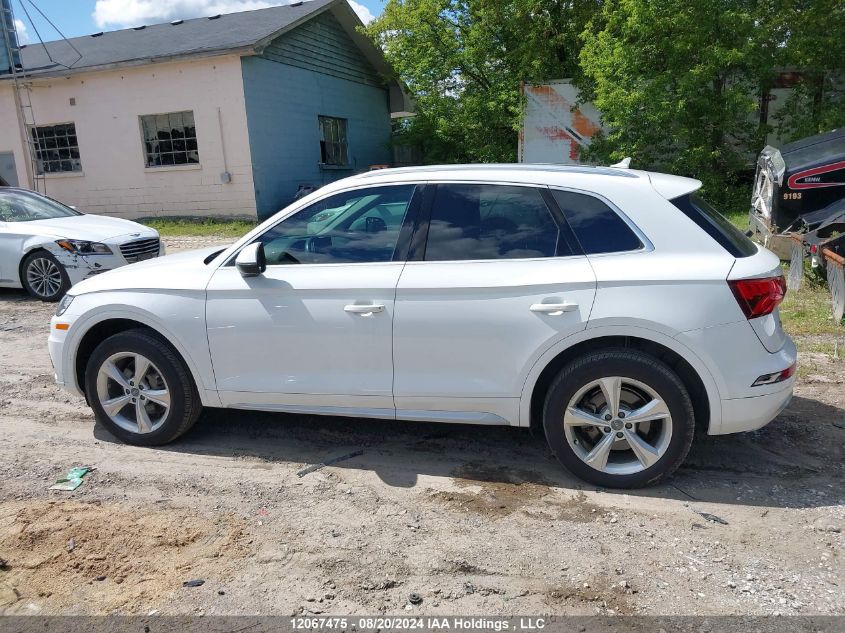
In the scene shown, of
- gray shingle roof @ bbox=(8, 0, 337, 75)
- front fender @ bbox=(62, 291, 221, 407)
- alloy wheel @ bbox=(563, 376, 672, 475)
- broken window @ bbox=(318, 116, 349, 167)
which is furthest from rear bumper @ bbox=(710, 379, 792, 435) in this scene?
broken window @ bbox=(318, 116, 349, 167)

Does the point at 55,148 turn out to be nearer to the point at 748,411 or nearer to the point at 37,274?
the point at 37,274

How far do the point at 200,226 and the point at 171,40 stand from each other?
5279 millimetres

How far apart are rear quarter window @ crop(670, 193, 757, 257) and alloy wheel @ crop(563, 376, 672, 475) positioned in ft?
2.93

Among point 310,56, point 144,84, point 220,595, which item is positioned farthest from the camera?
point 310,56

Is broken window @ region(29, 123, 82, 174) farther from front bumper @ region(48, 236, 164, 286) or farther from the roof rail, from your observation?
the roof rail

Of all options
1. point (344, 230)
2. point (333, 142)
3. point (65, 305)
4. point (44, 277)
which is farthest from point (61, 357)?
point (333, 142)

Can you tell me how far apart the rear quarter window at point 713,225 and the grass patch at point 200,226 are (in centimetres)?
1281

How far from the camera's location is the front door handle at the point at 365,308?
150 inches

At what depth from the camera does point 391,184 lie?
4074 millimetres

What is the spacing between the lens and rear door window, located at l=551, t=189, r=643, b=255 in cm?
364

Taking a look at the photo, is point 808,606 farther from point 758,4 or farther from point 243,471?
point 758,4

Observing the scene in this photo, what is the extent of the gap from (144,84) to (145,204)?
10.1 feet

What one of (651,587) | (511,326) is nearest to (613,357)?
(511,326)

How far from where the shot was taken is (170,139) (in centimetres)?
1734
